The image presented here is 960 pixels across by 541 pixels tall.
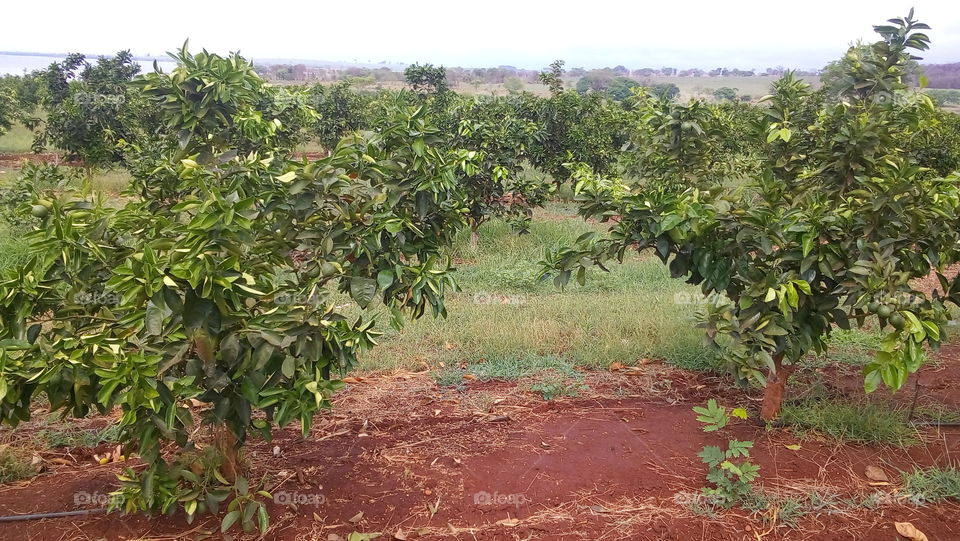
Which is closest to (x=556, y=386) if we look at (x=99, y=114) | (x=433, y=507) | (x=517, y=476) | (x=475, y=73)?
(x=517, y=476)

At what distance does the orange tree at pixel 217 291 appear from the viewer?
7.36 feet

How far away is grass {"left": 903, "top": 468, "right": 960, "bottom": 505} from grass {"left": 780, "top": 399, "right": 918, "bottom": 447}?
0.28 m

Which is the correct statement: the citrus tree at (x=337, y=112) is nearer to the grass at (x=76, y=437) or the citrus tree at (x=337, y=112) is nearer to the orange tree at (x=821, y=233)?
the grass at (x=76, y=437)

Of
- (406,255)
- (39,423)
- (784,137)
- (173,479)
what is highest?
(784,137)

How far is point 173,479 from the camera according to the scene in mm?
2662

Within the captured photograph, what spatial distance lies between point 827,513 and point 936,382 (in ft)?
6.85

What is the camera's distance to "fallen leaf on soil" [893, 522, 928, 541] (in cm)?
275

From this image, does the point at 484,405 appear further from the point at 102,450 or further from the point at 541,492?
the point at 102,450

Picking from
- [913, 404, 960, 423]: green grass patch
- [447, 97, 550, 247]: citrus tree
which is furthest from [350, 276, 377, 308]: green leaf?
[447, 97, 550, 247]: citrus tree

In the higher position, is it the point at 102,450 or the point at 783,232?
the point at 783,232

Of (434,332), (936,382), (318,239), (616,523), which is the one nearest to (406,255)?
(318,239)

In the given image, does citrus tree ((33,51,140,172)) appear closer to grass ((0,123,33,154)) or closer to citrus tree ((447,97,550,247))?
citrus tree ((447,97,550,247))

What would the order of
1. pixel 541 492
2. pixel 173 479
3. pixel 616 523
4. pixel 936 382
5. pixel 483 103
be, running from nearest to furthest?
pixel 173 479
pixel 616 523
pixel 541 492
pixel 936 382
pixel 483 103

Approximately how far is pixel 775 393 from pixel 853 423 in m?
0.41
